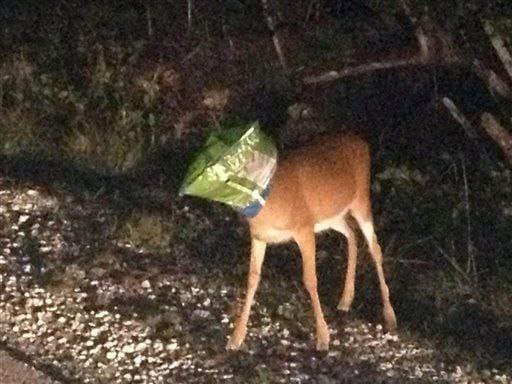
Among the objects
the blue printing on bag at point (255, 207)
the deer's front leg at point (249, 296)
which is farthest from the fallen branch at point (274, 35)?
the blue printing on bag at point (255, 207)

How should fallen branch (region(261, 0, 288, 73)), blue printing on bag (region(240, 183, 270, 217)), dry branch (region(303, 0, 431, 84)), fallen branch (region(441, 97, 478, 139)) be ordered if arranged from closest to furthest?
blue printing on bag (region(240, 183, 270, 217)) → fallen branch (region(441, 97, 478, 139)) → dry branch (region(303, 0, 431, 84)) → fallen branch (region(261, 0, 288, 73))

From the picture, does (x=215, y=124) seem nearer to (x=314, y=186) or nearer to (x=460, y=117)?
(x=460, y=117)

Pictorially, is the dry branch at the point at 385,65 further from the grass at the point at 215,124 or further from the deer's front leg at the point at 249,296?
the deer's front leg at the point at 249,296

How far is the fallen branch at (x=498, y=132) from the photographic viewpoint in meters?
7.80

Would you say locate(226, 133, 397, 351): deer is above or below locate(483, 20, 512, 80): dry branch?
below

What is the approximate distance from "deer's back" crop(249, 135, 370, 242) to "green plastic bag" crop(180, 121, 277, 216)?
54 centimetres

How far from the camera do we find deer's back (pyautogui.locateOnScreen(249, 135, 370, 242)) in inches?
261

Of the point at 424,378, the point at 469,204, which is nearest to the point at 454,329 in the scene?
the point at 424,378

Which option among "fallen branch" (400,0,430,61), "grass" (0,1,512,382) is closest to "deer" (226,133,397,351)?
"grass" (0,1,512,382)

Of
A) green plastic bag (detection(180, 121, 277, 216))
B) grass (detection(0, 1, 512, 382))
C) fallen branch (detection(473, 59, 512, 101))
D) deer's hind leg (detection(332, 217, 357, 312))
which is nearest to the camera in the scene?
green plastic bag (detection(180, 121, 277, 216))

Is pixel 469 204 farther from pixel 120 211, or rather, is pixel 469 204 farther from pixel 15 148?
pixel 15 148

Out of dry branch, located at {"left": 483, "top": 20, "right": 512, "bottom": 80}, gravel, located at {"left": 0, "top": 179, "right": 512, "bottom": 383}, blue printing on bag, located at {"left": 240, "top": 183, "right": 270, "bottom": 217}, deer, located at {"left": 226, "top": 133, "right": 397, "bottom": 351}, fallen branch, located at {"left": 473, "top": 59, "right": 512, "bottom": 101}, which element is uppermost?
dry branch, located at {"left": 483, "top": 20, "right": 512, "bottom": 80}

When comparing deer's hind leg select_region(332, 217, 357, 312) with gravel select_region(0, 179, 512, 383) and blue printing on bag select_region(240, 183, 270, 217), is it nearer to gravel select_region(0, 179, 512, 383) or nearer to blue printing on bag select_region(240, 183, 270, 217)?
gravel select_region(0, 179, 512, 383)

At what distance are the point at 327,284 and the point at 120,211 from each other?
1534mm
